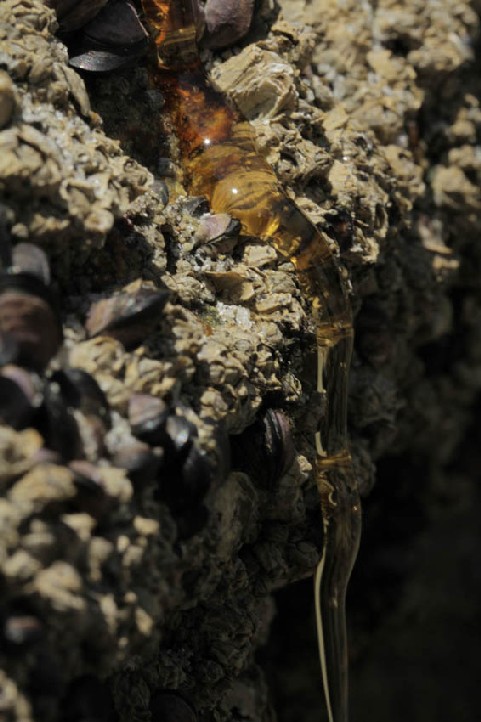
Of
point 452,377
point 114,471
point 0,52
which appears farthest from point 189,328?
point 452,377

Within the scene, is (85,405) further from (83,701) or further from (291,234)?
(291,234)

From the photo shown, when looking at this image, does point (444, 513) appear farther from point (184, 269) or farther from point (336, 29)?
point (184, 269)

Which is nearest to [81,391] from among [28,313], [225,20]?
[28,313]

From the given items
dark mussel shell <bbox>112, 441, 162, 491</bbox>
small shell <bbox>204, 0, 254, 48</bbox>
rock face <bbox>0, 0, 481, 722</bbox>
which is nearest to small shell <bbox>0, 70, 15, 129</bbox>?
rock face <bbox>0, 0, 481, 722</bbox>

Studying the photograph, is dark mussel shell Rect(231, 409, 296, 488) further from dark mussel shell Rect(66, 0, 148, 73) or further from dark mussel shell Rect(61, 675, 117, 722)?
dark mussel shell Rect(66, 0, 148, 73)

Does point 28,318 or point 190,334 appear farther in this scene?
point 190,334

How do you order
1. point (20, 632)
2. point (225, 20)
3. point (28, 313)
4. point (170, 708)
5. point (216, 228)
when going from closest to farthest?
1. point (20, 632)
2. point (28, 313)
3. point (170, 708)
4. point (216, 228)
5. point (225, 20)
